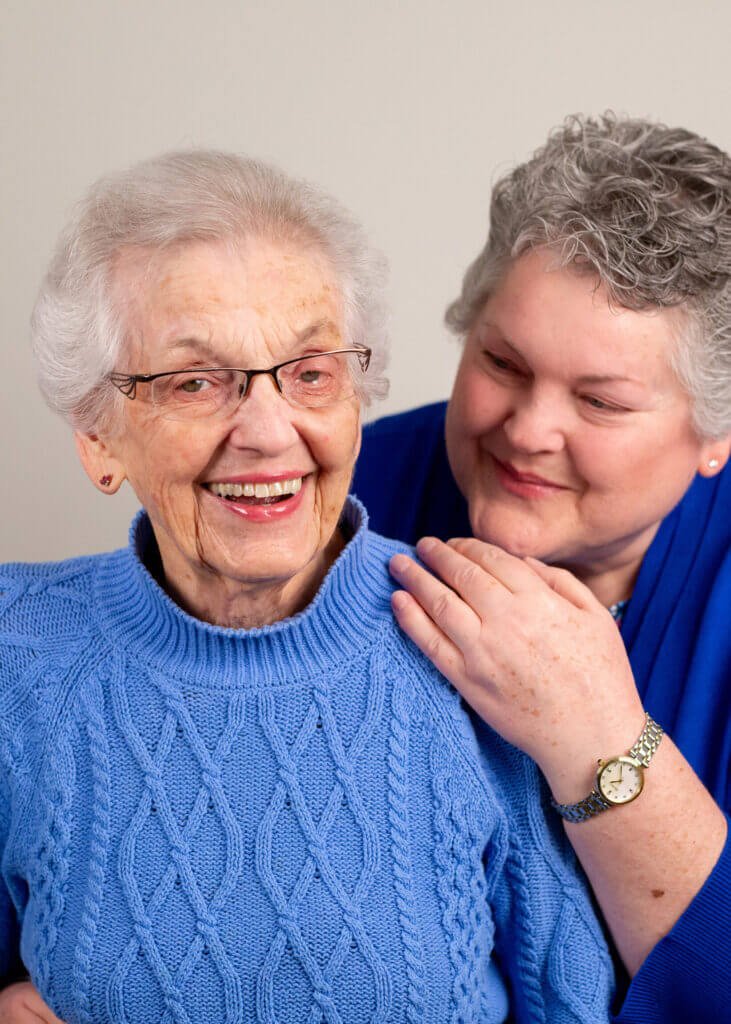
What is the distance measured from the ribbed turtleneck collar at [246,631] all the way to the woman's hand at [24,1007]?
551 mm

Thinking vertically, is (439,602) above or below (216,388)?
below

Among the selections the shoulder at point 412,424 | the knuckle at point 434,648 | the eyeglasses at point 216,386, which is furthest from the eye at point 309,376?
the shoulder at point 412,424

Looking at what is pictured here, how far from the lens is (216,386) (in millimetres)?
1344

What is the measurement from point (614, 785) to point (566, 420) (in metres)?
0.59

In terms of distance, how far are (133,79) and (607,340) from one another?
1527mm

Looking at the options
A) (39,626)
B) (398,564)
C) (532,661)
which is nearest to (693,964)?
(532,661)

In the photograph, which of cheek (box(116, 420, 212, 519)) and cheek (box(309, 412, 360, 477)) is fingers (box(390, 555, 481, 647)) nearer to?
cheek (box(309, 412, 360, 477))

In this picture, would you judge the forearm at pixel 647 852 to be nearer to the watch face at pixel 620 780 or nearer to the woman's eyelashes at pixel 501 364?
the watch face at pixel 620 780

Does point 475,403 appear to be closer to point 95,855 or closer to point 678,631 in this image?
point 678,631

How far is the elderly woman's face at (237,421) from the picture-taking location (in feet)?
4.28

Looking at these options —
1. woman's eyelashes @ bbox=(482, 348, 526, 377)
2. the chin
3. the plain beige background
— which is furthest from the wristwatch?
the plain beige background

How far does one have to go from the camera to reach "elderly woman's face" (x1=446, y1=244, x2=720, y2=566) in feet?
5.45

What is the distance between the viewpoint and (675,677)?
1.83 meters

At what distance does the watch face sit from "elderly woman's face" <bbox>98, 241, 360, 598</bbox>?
50 cm
